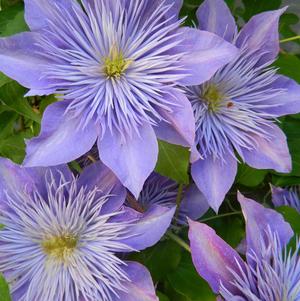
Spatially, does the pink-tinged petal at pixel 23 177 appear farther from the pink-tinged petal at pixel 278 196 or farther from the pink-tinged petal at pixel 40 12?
the pink-tinged petal at pixel 278 196

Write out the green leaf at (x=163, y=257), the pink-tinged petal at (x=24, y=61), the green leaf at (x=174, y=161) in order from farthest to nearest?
the green leaf at (x=163, y=257) → the green leaf at (x=174, y=161) → the pink-tinged petal at (x=24, y=61)

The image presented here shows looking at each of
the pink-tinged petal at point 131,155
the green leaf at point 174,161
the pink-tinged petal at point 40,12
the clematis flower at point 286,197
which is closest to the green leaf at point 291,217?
the clematis flower at point 286,197

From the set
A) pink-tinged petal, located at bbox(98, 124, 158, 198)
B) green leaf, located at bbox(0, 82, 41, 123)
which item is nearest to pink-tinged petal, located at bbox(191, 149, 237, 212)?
pink-tinged petal, located at bbox(98, 124, 158, 198)

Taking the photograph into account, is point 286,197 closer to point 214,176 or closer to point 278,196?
point 278,196

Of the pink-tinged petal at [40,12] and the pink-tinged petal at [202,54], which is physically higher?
the pink-tinged petal at [40,12]

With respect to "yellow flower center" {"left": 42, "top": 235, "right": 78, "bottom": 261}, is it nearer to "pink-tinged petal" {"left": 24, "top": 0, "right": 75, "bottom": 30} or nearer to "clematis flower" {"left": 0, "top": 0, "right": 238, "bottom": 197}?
"clematis flower" {"left": 0, "top": 0, "right": 238, "bottom": 197}

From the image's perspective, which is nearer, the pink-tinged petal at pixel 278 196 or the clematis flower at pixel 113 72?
the clematis flower at pixel 113 72

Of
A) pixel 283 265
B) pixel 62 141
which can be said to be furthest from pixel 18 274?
pixel 283 265

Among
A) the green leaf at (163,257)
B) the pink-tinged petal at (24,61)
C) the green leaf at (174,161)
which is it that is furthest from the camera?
the green leaf at (163,257)
